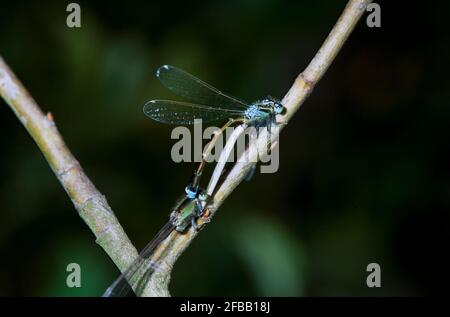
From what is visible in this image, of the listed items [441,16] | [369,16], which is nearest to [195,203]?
[369,16]

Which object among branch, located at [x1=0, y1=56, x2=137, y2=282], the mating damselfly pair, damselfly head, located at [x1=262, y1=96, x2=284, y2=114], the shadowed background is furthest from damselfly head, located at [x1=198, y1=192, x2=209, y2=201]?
the shadowed background

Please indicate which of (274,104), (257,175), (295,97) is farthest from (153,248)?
(257,175)

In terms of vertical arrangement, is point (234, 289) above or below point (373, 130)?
below

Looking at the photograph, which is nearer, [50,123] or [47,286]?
[50,123]

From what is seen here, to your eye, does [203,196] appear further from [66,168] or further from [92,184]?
[66,168]

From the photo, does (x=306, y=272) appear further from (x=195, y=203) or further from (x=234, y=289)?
(x=195, y=203)

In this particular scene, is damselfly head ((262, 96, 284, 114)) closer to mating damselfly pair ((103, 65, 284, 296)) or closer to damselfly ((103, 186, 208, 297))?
mating damselfly pair ((103, 65, 284, 296))
